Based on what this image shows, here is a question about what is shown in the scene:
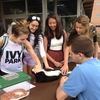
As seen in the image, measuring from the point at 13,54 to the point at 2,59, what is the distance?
14cm

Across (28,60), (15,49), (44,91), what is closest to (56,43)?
(28,60)

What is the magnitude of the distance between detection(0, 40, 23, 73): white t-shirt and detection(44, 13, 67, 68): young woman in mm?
645

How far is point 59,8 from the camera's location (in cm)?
727

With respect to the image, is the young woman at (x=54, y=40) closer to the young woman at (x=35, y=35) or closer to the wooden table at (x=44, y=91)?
the young woman at (x=35, y=35)

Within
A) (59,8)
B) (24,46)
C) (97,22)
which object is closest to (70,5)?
(59,8)

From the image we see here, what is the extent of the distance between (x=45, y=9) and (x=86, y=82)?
636 cm

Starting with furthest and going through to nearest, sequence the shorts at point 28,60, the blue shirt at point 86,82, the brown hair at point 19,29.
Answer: the shorts at point 28,60 → the brown hair at point 19,29 → the blue shirt at point 86,82

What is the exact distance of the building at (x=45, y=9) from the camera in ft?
22.3

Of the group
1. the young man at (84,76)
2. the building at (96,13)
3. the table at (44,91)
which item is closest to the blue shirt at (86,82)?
the young man at (84,76)

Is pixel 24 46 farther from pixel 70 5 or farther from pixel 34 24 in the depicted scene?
pixel 70 5

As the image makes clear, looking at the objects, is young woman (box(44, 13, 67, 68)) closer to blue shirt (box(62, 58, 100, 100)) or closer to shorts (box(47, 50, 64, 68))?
shorts (box(47, 50, 64, 68))

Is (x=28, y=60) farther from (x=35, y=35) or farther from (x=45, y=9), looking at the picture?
(x=45, y=9)

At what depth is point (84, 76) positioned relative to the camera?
1.12m

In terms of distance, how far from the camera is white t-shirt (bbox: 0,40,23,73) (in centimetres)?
177
